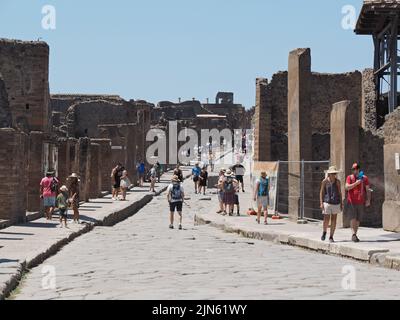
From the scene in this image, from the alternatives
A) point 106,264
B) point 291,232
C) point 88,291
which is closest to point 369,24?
point 291,232

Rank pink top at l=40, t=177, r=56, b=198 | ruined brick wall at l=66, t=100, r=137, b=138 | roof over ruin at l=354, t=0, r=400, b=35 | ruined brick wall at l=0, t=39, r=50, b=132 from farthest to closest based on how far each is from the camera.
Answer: ruined brick wall at l=66, t=100, r=137, b=138
ruined brick wall at l=0, t=39, r=50, b=132
roof over ruin at l=354, t=0, r=400, b=35
pink top at l=40, t=177, r=56, b=198

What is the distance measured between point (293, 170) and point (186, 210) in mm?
8830

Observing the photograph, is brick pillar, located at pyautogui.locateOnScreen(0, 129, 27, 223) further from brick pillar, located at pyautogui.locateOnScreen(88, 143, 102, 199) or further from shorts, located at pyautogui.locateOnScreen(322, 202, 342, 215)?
brick pillar, located at pyautogui.locateOnScreen(88, 143, 102, 199)

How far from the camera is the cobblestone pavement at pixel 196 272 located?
29.3 feet

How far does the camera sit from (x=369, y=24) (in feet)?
86.5

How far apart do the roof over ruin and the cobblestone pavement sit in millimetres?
9666

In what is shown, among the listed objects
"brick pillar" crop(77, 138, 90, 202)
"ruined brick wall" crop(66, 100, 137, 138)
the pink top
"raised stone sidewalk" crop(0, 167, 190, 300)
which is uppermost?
"ruined brick wall" crop(66, 100, 137, 138)

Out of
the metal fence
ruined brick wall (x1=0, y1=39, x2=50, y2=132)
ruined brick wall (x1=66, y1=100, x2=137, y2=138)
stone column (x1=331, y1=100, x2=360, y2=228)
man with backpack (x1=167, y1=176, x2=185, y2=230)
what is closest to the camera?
stone column (x1=331, y1=100, x2=360, y2=228)

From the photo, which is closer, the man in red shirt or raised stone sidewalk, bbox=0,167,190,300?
raised stone sidewalk, bbox=0,167,190,300

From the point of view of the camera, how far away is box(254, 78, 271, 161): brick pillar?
25.9 metres

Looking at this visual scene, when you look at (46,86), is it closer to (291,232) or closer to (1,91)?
(1,91)

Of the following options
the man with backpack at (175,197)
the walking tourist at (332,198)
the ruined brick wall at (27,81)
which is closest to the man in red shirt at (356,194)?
the walking tourist at (332,198)

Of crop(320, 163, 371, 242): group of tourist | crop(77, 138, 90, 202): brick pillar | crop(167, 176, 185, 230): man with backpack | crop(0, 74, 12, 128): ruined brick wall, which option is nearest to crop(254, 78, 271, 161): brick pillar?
crop(167, 176, 185, 230): man with backpack

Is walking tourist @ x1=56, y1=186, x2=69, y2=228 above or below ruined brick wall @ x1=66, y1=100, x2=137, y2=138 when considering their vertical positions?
below
